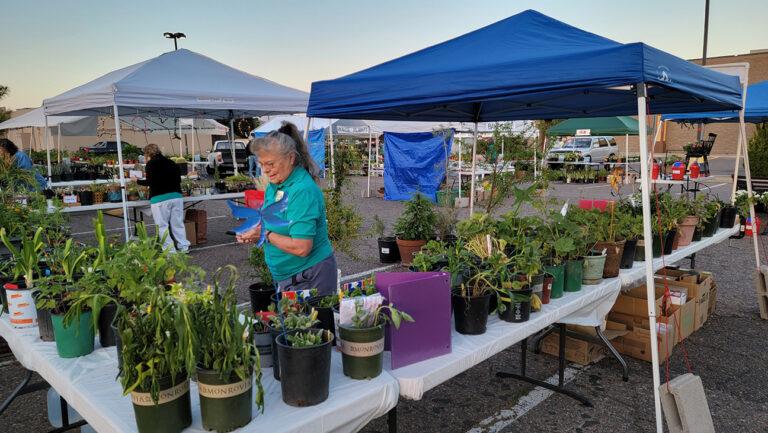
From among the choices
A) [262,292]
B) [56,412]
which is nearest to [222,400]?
[262,292]

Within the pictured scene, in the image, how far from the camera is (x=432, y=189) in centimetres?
1274

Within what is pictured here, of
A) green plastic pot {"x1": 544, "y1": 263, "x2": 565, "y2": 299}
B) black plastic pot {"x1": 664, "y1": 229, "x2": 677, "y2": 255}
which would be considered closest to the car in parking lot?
black plastic pot {"x1": 664, "y1": 229, "x2": 677, "y2": 255}

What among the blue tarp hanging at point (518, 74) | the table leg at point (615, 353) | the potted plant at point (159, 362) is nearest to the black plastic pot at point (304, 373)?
the potted plant at point (159, 362)

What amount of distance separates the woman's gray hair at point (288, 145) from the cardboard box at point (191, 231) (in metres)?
5.67

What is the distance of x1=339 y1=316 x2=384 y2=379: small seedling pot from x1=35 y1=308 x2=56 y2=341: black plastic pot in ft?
3.83

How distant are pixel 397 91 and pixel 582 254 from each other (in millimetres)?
1459

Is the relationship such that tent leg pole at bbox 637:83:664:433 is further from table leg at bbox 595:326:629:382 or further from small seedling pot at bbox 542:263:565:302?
table leg at bbox 595:326:629:382

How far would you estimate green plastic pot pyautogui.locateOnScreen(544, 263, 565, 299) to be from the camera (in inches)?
105

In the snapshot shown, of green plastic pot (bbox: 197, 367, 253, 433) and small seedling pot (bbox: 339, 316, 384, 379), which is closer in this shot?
green plastic pot (bbox: 197, 367, 253, 433)

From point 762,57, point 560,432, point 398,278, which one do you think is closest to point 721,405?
point 560,432

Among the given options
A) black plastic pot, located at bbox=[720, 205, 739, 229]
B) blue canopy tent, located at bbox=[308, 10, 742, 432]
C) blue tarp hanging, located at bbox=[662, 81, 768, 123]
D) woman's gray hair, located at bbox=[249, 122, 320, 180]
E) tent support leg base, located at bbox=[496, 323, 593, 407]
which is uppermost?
blue tarp hanging, located at bbox=[662, 81, 768, 123]

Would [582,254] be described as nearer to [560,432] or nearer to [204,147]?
[560,432]

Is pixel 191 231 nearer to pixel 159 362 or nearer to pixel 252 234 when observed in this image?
pixel 252 234

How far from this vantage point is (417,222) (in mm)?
6184
